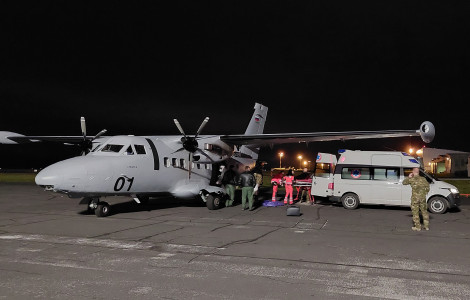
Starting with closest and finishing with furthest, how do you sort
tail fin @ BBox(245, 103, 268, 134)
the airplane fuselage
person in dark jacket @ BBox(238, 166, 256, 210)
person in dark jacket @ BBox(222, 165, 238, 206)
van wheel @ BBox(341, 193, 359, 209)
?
1. the airplane fuselage
2. person in dark jacket @ BBox(238, 166, 256, 210)
3. van wheel @ BBox(341, 193, 359, 209)
4. person in dark jacket @ BBox(222, 165, 238, 206)
5. tail fin @ BBox(245, 103, 268, 134)

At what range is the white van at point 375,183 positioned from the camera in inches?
587

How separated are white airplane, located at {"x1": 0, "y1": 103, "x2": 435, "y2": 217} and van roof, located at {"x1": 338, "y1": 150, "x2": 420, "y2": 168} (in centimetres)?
103

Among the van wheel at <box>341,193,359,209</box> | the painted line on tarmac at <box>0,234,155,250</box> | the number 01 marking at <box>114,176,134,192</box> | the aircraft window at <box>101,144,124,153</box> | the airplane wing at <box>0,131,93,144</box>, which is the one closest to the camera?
the painted line on tarmac at <box>0,234,155,250</box>

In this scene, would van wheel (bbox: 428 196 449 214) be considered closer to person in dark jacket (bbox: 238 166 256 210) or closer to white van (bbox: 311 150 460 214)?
white van (bbox: 311 150 460 214)

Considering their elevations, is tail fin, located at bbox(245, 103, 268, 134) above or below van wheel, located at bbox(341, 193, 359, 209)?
above

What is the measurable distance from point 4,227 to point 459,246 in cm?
1161

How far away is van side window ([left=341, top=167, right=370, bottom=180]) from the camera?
15.9m

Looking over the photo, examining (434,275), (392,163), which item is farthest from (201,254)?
(392,163)

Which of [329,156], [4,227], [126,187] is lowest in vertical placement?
[4,227]

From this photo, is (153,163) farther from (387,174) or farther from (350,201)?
(387,174)

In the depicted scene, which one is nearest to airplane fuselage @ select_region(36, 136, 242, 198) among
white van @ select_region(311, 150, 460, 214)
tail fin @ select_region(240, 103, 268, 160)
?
tail fin @ select_region(240, 103, 268, 160)

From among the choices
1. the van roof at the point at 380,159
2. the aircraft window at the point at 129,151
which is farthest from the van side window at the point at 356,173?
the aircraft window at the point at 129,151

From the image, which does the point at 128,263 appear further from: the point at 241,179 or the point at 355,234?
the point at 241,179

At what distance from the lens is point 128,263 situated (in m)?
6.74
